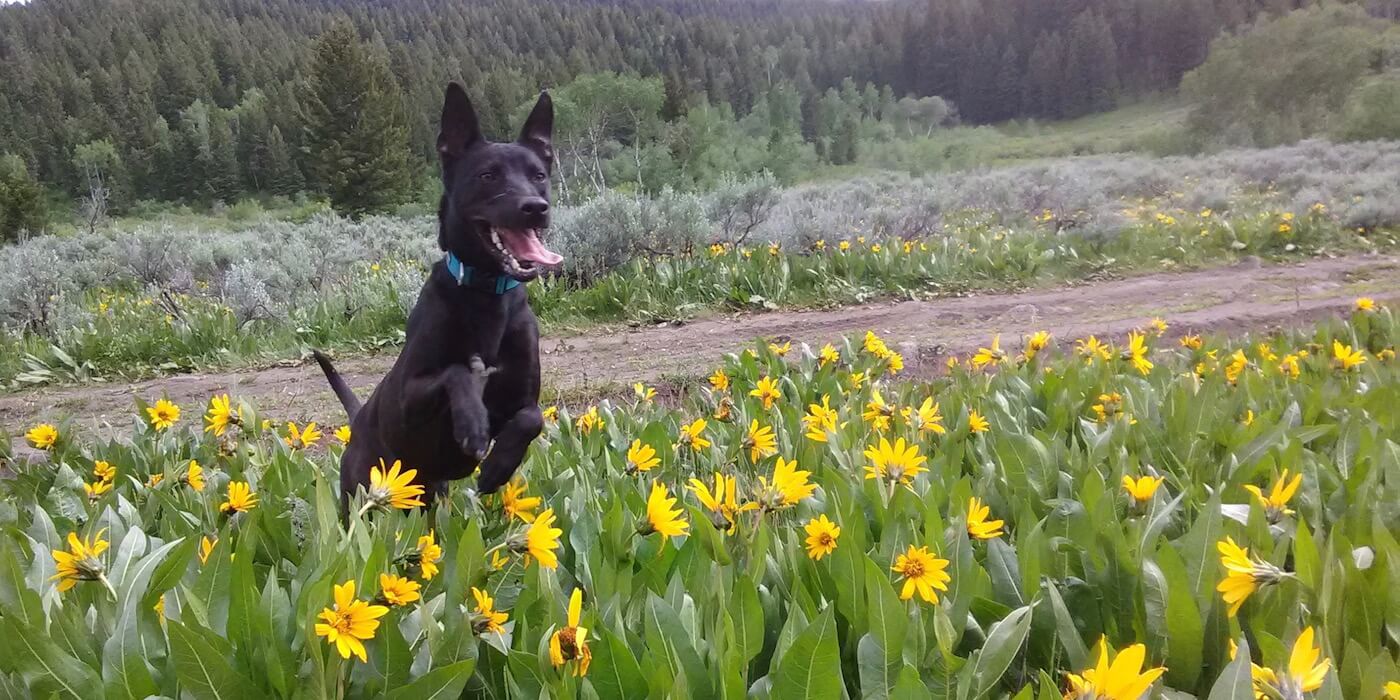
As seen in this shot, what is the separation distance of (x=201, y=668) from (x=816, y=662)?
0.93 m

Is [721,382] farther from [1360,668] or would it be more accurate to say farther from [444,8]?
[444,8]

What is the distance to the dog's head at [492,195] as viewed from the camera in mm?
2090

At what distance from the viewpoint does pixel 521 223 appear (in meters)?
2.07

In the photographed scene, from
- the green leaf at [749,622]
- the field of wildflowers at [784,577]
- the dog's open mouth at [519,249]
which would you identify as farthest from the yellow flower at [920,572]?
the dog's open mouth at [519,249]

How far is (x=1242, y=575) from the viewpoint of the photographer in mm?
1268

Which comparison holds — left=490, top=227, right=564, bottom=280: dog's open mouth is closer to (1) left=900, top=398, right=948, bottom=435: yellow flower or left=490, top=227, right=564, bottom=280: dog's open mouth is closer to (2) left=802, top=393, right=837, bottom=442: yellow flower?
(2) left=802, top=393, right=837, bottom=442: yellow flower

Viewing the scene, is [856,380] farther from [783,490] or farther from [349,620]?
[349,620]

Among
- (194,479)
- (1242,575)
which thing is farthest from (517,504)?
(1242,575)

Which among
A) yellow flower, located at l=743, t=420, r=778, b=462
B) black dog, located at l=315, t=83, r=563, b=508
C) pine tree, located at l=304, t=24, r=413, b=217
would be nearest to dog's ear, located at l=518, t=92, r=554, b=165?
black dog, located at l=315, t=83, r=563, b=508

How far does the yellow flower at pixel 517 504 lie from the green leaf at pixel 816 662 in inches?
41.4

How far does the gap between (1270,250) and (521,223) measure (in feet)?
35.2

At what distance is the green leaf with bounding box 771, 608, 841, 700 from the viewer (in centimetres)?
118

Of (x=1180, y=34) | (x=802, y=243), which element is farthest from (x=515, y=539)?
(x=1180, y=34)

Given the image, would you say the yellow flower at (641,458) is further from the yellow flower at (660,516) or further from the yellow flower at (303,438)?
the yellow flower at (303,438)
